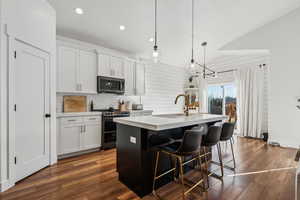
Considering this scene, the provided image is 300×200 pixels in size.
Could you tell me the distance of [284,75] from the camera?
4121 mm

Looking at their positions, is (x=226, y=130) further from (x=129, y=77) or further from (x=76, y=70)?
(x=76, y=70)

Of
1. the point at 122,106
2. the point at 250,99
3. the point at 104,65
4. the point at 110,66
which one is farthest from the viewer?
the point at 250,99

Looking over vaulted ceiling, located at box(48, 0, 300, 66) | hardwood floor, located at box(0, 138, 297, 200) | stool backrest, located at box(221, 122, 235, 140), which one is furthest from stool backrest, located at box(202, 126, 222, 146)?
vaulted ceiling, located at box(48, 0, 300, 66)

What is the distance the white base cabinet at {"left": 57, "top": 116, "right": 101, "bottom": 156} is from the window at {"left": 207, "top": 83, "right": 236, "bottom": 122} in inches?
189

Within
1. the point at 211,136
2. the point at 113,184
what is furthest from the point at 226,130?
the point at 113,184

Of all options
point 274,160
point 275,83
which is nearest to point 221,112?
point 275,83

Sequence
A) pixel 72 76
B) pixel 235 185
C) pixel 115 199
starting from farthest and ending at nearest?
1. pixel 72 76
2. pixel 235 185
3. pixel 115 199

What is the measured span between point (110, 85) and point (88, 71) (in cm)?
71

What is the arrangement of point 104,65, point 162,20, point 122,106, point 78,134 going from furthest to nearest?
point 122,106 < point 104,65 < point 162,20 < point 78,134

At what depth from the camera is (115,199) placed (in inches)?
72.8

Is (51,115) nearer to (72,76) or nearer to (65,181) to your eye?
(72,76)

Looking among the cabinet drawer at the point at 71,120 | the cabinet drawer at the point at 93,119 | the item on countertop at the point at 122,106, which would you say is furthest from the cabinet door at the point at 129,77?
the cabinet drawer at the point at 71,120

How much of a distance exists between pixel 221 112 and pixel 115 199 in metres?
5.57

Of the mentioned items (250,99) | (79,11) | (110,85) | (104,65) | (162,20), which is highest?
(162,20)
